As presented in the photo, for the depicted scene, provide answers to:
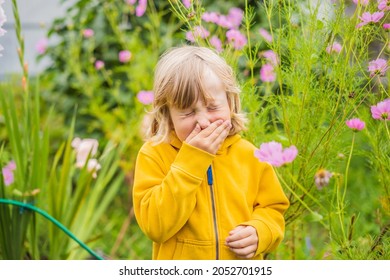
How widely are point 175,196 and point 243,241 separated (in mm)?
188

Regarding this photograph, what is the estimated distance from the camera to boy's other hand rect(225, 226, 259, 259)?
148 cm

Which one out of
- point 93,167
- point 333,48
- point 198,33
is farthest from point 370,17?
point 93,167

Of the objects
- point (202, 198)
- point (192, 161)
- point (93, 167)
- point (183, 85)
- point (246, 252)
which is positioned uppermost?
point (183, 85)

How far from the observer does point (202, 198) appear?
4.94ft

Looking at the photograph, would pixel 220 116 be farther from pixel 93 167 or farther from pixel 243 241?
pixel 93 167

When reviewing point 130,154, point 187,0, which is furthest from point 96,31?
point 187,0

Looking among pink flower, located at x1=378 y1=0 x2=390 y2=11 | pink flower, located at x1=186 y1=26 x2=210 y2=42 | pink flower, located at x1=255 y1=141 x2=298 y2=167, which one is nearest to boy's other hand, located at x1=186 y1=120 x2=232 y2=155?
pink flower, located at x1=255 y1=141 x2=298 y2=167

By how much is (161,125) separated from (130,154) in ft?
6.33

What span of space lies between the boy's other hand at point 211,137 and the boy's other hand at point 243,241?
0.18 meters

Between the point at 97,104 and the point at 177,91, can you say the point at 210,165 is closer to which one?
the point at 177,91

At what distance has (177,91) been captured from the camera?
1484mm

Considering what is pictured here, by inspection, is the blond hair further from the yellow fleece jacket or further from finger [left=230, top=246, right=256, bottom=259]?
finger [left=230, top=246, right=256, bottom=259]

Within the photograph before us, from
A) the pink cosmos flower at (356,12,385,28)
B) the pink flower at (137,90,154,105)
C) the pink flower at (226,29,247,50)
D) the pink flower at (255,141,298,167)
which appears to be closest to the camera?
the pink flower at (255,141,298,167)

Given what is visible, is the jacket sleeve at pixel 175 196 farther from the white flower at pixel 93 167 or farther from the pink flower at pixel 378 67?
Result: the white flower at pixel 93 167
